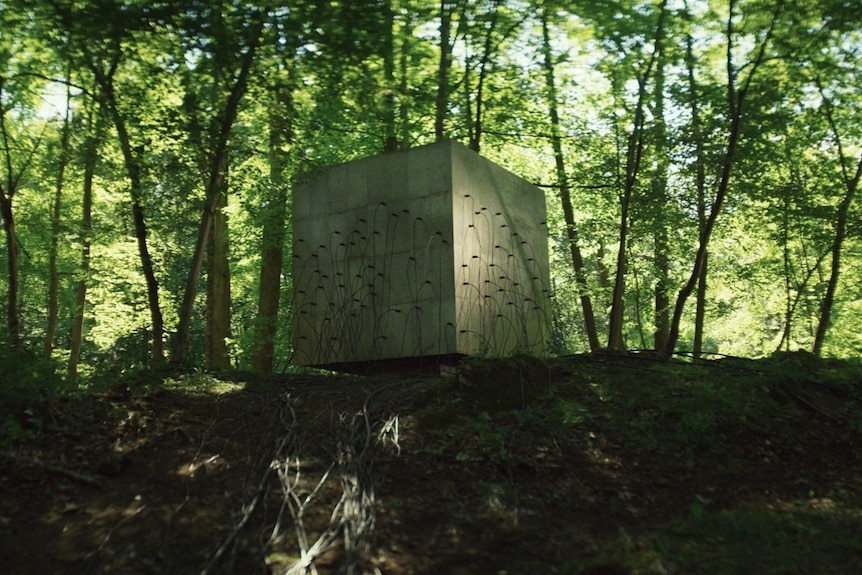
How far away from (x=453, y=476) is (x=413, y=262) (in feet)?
16.3

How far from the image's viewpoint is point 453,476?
171 inches

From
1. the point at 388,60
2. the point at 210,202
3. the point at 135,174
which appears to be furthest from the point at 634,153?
the point at 135,174

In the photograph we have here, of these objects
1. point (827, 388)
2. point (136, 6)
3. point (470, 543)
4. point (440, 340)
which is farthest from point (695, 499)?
point (136, 6)

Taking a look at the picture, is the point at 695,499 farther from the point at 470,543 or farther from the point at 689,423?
the point at 470,543

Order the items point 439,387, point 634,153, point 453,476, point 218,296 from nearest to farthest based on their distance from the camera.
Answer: point 453,476, point 439,387, point 634,153, point 218,296

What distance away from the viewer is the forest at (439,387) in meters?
3.62

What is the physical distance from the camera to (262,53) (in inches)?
267

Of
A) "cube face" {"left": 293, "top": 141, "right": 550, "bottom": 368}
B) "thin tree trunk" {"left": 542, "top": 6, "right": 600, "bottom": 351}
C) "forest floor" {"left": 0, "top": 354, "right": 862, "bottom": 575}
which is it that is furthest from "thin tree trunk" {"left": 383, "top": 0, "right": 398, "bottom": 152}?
"thin tree trunk" {"left": 542, "top": 6, "right": 600, "bottom": 351}

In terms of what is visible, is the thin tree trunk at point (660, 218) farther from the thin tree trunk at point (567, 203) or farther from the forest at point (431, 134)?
the thin tree trunk at point (567, 203)

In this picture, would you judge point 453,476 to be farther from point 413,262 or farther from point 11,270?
point 11,270

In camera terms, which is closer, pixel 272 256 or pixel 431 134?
pixel 272 256

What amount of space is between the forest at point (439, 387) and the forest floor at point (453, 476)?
21 mm

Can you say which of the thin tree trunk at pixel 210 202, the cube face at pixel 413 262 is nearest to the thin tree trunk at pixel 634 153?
the cube face at pixel 413 262

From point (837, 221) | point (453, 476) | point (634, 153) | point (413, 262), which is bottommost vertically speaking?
point (453, 476)
